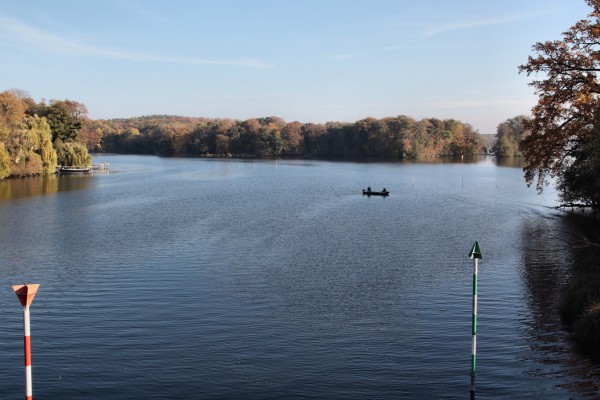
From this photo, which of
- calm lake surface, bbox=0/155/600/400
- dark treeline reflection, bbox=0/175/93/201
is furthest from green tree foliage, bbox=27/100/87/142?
calm lake surface, bbox=0/155/600/400

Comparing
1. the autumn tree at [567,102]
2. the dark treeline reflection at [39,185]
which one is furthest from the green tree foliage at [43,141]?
the autumn tree at [567,102]

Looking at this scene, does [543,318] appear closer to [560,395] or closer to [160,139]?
[560,395]

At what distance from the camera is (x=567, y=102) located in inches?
1346

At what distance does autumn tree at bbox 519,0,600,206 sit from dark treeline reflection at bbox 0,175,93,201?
42119 mm

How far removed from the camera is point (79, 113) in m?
108

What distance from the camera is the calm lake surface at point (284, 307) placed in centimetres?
1273

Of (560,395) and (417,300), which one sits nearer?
(560,395)

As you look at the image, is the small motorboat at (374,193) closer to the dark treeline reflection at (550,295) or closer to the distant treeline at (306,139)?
the dark treeline reflection at (550,295)

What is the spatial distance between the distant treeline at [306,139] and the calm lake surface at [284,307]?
112 m

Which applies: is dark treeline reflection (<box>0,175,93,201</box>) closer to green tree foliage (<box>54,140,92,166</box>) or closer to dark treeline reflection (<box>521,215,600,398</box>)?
green tree foliage (<box>54,140,92,166</box>)

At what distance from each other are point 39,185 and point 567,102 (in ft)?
174

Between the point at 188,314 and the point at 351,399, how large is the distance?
7.29 meters

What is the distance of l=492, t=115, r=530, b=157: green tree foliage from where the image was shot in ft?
510

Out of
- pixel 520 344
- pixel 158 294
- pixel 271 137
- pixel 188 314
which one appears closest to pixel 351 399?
pixel 520 344
